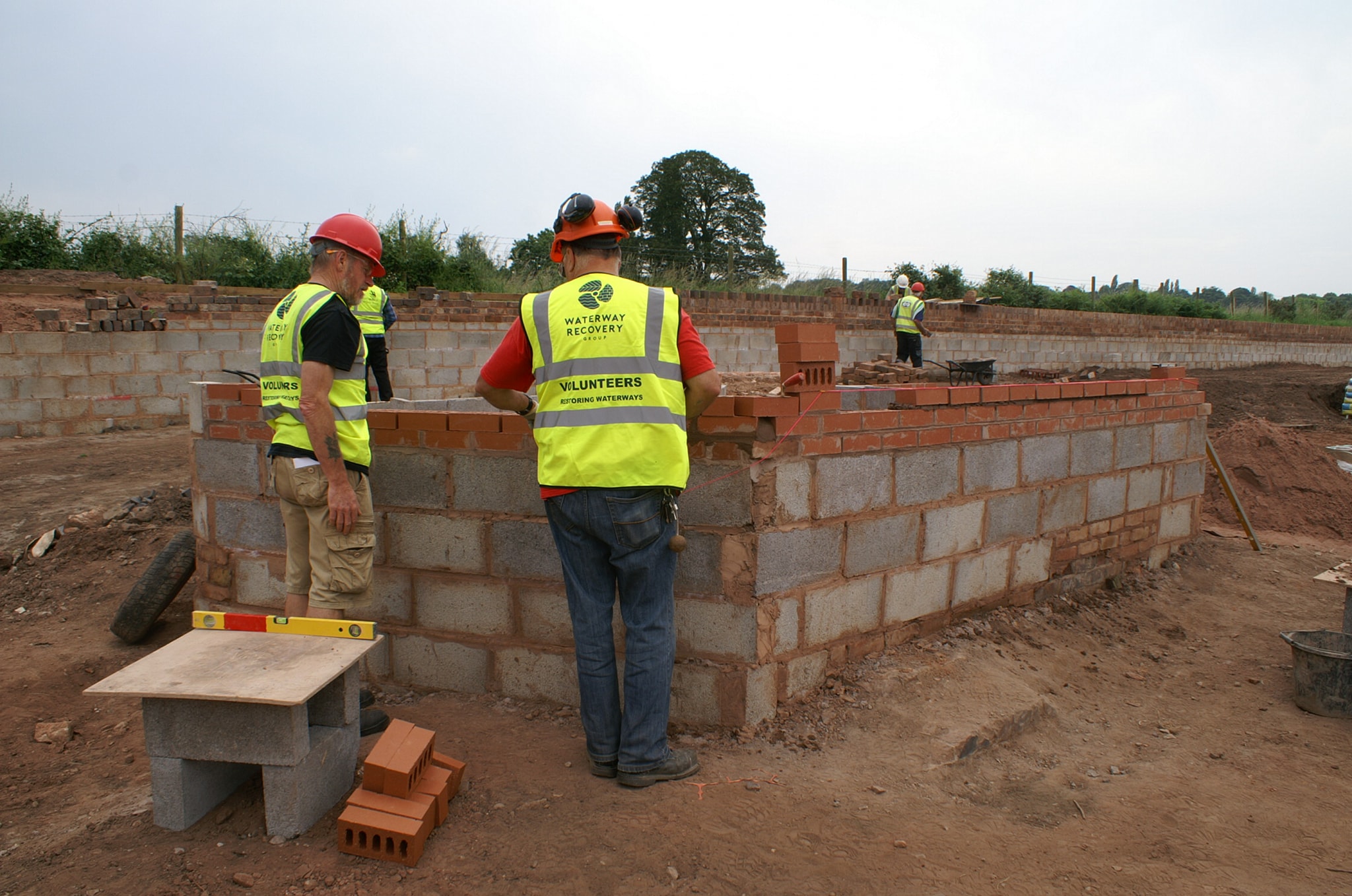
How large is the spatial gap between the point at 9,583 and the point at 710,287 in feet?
55.5

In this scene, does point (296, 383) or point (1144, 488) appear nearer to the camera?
point (296, 383)

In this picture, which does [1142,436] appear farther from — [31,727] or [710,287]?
[710,287]

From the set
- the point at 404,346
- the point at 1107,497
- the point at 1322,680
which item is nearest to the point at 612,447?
the point at 1322,680

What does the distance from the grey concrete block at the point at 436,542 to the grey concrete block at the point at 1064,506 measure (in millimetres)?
3107

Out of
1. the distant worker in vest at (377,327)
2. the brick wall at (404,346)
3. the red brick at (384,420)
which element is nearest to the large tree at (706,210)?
the brick wall at (404,346)

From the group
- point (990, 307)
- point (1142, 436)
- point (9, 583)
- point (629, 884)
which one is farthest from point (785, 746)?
point (990, 307)

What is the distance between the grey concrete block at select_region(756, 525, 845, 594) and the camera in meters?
3.30

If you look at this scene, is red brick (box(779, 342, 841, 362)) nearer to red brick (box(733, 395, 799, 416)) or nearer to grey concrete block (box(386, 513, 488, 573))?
red brick (box(733, 395, 799, 416))

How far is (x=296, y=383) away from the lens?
297cm

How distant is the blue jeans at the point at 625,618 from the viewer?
274 centimetres

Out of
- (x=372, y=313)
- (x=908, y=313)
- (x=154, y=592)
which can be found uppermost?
(x=908, y=313)

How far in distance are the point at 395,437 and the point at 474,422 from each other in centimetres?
43

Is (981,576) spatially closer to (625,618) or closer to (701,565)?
(701,565)

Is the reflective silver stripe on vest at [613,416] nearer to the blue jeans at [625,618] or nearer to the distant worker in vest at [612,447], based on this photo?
the distant worker in vest at [612,447]
